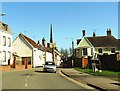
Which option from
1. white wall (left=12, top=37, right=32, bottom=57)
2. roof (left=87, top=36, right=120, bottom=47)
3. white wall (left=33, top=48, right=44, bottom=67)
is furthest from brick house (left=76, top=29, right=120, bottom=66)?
white wall (left=12, top=37, right=32, bottom=57)

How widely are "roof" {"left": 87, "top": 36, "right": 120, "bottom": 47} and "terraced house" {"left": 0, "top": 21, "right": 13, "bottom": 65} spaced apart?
25.1 metres

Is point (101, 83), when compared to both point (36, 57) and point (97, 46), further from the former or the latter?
point (36, 57)

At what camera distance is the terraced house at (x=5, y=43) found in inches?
2257

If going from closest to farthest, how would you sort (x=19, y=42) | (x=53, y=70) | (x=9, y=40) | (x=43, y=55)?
(x=53, y=70) → (x=9, y=40) → (x=19, y=42) → (x=43, y=55)

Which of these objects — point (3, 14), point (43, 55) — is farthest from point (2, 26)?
point (43, 55)

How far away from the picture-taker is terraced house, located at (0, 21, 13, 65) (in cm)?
5733

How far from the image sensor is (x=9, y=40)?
61.8 m

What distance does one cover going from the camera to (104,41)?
261 ft

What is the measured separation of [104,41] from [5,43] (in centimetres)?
2996

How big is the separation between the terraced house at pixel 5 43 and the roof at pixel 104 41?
2515 centimetres

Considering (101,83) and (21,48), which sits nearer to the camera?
(101,83)

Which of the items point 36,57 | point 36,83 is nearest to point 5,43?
point 36,57

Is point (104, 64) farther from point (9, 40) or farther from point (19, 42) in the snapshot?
point (19, 42)

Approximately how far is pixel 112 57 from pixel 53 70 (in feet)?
30.0
